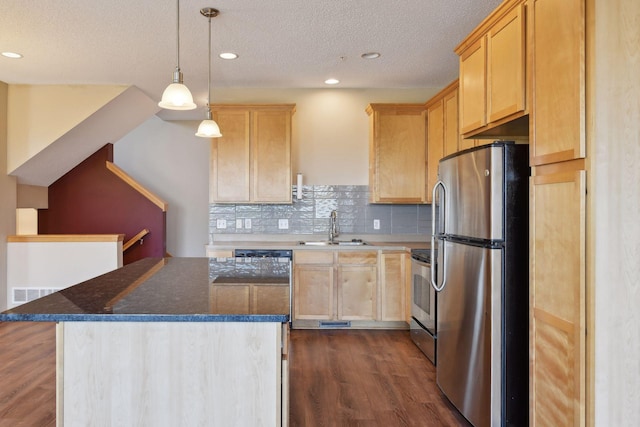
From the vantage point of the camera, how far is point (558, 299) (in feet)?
5.96

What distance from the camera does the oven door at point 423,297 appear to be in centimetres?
347

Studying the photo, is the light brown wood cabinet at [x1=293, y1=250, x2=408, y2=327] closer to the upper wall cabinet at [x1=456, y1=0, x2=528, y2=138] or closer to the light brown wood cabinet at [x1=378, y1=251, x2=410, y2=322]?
the light brown wood cabinet at [x1=378, y1=251, x2=410, y2=322]

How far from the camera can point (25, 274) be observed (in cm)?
486

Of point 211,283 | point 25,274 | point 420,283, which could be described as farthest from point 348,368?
point 25,274

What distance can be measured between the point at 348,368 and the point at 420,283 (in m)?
0.98

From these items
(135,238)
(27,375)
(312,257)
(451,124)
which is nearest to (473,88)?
(451,124)

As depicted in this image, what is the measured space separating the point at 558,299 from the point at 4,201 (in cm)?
526

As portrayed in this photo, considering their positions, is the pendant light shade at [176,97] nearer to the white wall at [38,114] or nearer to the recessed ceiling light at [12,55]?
the recessed ceiling light at [12,55]

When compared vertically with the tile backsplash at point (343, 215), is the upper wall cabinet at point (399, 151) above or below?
above

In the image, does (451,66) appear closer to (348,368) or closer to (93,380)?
(348,368)

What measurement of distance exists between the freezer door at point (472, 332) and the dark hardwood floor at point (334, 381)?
227mm

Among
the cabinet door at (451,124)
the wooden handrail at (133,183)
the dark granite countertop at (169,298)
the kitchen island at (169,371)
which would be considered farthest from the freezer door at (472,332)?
the wooden handrail at (133,183)

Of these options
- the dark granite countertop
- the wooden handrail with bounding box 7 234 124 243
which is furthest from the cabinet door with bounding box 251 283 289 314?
the wooden handrail with bounding box 7 234 124 243

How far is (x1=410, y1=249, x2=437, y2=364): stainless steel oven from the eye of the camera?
3463 mm
